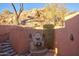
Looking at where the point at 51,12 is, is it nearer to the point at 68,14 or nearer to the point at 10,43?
the point at 68,14

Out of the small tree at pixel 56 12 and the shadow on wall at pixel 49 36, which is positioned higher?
the small tree at pixel 56 12

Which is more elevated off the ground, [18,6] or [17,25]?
[18,6]

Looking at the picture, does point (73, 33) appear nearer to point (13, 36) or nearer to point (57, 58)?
point (57, 58)

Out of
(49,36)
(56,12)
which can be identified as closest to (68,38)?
(49,36)

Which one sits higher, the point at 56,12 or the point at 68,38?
the point at 56,12

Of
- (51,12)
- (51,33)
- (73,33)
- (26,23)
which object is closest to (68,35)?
(73,33)

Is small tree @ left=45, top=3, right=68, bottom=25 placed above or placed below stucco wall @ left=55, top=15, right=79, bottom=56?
above

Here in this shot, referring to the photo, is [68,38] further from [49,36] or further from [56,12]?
[56,12]

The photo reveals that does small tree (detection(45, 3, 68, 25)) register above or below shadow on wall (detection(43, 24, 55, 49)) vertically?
above

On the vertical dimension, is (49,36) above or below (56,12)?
below

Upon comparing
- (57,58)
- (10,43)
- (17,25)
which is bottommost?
(57,58)

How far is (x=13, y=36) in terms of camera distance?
2.45 metres

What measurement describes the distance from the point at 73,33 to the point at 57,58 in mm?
448

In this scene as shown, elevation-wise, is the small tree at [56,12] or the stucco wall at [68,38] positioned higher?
the small tree at [56,12]
